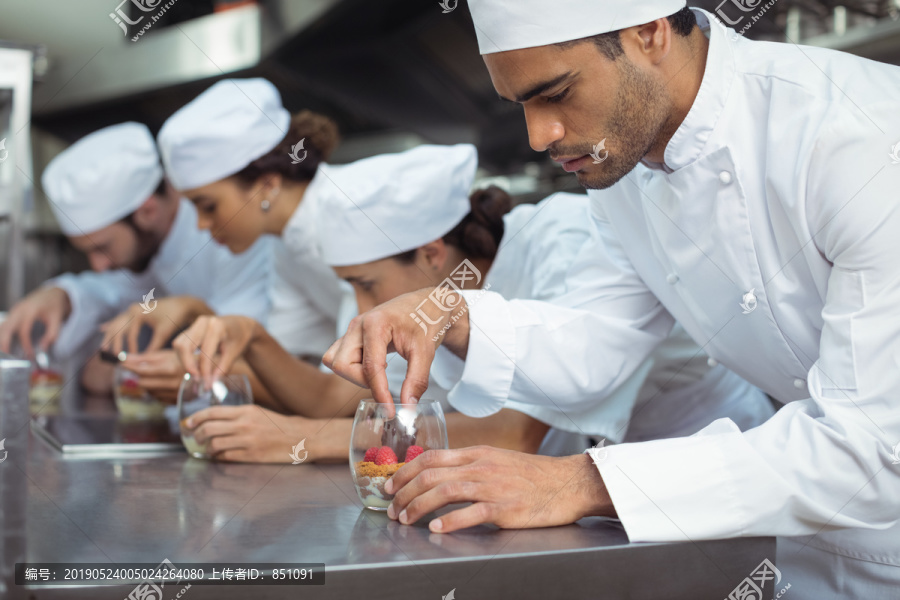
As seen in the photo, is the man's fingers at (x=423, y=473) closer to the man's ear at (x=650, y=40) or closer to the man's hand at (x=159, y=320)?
the man's ear at (x=650, y=40)

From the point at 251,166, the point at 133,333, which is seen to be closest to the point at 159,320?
the point at 133,333

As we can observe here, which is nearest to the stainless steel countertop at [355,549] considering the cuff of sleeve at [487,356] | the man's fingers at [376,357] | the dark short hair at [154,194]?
the man's fingers at [376,357]

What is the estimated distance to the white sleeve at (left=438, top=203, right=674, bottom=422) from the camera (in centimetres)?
114

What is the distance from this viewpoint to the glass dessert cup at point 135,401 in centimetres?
178

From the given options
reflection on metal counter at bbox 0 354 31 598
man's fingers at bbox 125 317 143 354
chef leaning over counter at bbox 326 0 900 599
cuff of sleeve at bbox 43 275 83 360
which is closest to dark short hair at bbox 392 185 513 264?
chef leaning over counter at bbox 326 0 900 599

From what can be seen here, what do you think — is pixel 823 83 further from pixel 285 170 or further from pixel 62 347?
pixel 62 347

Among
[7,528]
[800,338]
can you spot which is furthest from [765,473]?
[7,528]

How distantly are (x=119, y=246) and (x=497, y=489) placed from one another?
2.38 m

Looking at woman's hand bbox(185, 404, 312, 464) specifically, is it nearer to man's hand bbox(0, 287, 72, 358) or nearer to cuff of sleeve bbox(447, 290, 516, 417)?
cuff of sleeve bbox(447, 290, 516, 417)

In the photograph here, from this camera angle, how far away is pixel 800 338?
1.07m

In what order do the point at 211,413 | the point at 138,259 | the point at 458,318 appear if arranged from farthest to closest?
the point at 138,259, the point at 211,413, the point at 458,318

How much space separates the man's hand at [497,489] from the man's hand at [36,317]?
6.12 feet

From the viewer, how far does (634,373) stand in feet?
4.62

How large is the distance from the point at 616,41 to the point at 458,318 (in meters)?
0.41
